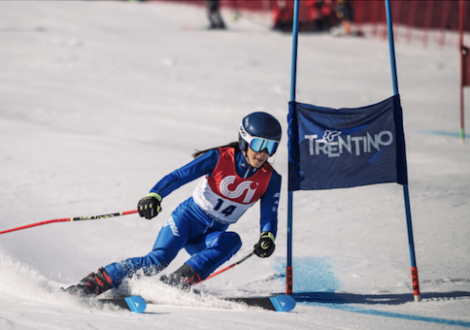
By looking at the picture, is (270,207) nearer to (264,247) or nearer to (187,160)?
(264,247)

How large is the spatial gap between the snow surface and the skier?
17cm

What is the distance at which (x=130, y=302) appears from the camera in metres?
2.94

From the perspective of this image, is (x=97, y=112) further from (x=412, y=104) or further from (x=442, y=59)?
(x=442, y=59)

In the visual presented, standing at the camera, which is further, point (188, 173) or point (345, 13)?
point (345, 13)

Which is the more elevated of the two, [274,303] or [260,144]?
[260,144]

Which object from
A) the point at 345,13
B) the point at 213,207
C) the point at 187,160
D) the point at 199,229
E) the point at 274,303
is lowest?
the point at 187,160

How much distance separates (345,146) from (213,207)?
112 centimetres

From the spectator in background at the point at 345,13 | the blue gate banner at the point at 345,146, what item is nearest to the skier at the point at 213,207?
the blue gate banner at the point at 345,146

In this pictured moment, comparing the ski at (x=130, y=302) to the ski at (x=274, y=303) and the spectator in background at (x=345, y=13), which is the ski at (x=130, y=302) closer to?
the ski at (x=274, y=303)

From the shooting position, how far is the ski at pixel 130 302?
2.90 metres

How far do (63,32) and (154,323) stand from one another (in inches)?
514

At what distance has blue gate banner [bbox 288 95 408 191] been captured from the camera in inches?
141

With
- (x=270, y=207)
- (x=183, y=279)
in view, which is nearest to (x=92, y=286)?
(x=183, y=279)

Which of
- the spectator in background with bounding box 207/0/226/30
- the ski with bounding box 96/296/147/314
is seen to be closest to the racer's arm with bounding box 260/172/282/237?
the ski with bounding box 96/296/147/314
